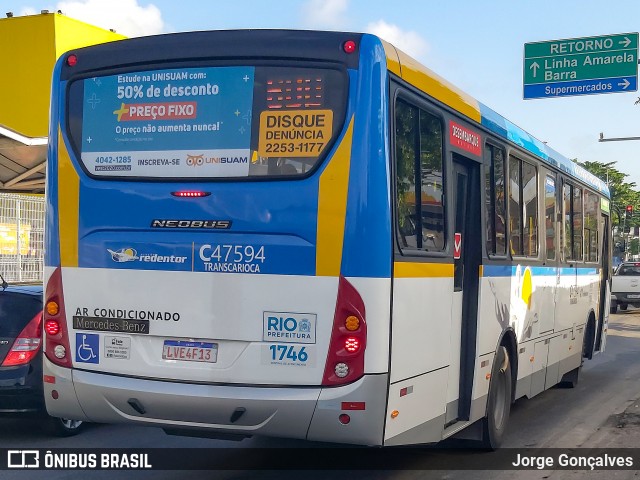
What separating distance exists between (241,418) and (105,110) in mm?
2465

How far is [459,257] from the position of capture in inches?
288

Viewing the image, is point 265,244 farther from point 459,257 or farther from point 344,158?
point 459,257

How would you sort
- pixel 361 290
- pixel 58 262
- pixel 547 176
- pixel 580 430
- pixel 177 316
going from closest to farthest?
pixel 361 290 < pixel 177 316 < pixel 58 262 < pixel 580 430 < pixel 547 176

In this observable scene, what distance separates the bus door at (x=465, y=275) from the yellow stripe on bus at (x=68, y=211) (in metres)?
2.97

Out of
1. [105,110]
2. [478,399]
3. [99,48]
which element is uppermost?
[99,48]

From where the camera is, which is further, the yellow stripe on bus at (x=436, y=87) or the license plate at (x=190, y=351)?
the yellow stripe on bus at (x=436, y=87)

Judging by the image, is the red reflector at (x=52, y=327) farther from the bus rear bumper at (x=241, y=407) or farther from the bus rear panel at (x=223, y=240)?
the bus rear bumper at (x=241, y=407)

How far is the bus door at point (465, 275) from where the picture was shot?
287 inches

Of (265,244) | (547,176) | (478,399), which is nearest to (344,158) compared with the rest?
(265,244)

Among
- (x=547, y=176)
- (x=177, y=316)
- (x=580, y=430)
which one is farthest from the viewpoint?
(x=547, y=176)

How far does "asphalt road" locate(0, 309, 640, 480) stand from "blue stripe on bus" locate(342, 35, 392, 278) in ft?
7.79

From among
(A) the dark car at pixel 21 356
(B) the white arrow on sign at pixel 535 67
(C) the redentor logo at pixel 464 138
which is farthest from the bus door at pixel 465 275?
(B) the white arrow on sign at pixel 535 67

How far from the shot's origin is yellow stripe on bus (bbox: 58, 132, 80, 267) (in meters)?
6.45

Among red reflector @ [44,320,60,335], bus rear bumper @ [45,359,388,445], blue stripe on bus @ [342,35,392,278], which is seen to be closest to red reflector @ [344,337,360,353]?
bus rear bumper @ [45,359,388,445]
